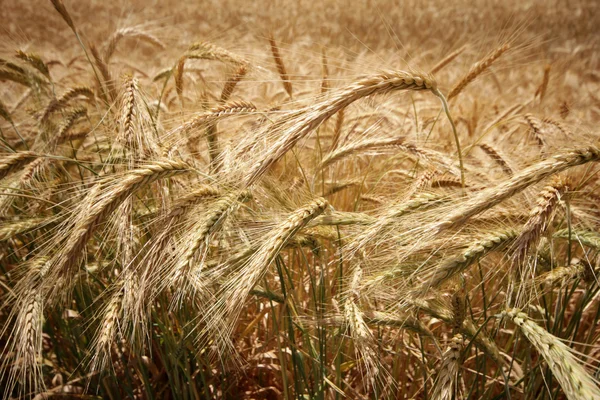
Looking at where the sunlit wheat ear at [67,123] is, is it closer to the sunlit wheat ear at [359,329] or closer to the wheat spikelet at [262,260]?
the wheat spikelet at [262,260]

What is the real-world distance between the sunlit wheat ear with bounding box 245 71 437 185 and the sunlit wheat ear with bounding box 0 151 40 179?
0.82 metres

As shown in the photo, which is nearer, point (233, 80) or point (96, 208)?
point (96, 208)

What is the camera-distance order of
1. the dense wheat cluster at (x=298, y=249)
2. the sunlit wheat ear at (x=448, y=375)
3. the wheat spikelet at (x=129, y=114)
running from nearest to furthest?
the sunlit wheat ear at (x=448, y=375), the dense wheat cluster at (x=298, y=249), the wheat spikelet at (x=129, y=114)

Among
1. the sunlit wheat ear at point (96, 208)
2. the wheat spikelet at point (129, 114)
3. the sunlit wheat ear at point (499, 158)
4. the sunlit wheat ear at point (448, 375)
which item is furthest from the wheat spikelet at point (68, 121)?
the sunlit wheat ear at point (499, 158)

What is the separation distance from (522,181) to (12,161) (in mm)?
1488

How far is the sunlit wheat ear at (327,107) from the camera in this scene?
110 cm

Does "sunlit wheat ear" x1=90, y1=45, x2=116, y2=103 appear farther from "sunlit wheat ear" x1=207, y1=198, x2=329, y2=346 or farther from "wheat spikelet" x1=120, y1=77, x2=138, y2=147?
"sunlit wheat ear" x1=207, y1=198, x2=329, y2=346

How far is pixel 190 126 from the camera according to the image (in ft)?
4.75

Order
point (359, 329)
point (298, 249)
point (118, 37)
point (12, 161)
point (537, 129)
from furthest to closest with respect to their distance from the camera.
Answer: point (118, 37) < point (537, 129) < point (298, 249) < point (12, 161) < point (359, 329)

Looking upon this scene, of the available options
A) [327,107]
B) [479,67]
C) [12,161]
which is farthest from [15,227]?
[479,67]

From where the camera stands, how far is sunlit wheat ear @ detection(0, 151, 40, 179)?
1.40 metres

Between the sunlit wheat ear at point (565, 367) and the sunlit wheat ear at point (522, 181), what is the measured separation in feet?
0.85

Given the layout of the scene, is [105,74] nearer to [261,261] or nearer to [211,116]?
[211,116]

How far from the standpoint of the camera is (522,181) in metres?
0.98
